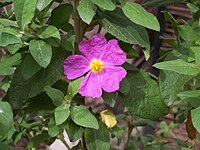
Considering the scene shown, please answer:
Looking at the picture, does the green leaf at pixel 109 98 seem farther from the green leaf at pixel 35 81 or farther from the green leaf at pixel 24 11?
the green leaf at pixel 24 11

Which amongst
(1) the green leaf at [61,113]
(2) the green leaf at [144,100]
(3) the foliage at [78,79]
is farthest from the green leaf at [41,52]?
(2) the green leaf at [144,100]

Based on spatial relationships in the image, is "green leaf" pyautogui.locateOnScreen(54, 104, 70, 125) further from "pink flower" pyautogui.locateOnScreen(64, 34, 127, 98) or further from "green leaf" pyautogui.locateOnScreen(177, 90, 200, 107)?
"green leaf" pyautogui.locateOnScreen(177, 90, 200, 107)

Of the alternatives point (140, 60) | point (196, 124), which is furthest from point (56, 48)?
point (140, 60)

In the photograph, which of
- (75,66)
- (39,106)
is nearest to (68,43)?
(75,66)

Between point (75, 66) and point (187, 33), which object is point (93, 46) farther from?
point (187, 33)

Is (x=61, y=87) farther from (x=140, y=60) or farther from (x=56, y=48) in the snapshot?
(x=140, y=60)

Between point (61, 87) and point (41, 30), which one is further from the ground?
point (41, 30)
